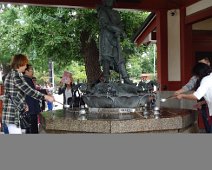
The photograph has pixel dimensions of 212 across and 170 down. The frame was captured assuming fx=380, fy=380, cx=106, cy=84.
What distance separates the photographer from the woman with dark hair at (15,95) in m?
4.52

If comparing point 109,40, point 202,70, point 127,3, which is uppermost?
point 127,3

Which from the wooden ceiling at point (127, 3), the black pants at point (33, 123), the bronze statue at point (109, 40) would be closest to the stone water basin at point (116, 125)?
the black pants at point (33, 123)

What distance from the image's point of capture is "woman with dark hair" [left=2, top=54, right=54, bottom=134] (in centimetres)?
452

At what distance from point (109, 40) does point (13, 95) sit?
7.51 ft

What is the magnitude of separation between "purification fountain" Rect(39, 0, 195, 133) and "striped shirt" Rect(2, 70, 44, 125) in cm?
48

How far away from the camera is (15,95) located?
4.62 meters

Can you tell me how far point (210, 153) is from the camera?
2.72 metres

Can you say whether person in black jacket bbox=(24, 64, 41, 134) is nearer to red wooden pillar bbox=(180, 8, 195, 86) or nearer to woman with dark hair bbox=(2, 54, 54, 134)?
woman with dark hair bbox=(2, 54, 54, 134)

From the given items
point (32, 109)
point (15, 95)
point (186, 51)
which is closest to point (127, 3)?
point (186, 51)

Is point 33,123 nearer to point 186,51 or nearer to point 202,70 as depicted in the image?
point 202,70

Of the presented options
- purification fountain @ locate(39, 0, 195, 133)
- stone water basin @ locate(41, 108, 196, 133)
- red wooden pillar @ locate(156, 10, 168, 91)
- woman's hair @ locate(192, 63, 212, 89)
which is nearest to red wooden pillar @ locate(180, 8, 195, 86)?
red wooden pillar @ locate(156, 10, 168, 91)

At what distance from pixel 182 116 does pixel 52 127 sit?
1.71 metres

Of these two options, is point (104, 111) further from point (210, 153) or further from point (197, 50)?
point (197, 50)

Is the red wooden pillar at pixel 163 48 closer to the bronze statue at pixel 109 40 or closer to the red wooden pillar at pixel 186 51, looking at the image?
the red wooden pillar at pixel 186 51
